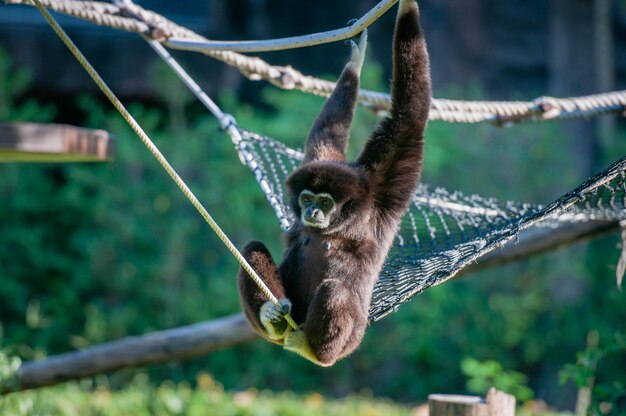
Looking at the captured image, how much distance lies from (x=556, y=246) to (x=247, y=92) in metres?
5.98

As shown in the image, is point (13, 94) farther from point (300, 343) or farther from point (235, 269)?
point (300, 343)

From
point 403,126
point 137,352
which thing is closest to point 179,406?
point 137,352

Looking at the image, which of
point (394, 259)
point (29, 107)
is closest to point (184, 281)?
point (29, 107)

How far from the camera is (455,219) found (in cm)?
481

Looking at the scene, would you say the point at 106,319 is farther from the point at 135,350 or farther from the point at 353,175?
the point at 353,175

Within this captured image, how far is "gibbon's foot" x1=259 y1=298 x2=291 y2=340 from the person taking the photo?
3598 millimetres

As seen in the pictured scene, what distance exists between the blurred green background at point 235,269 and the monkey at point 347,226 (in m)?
4.99

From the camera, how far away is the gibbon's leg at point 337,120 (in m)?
4.36

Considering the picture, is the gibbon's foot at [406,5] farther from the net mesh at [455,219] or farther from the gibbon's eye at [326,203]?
the net mesh at [455,219]

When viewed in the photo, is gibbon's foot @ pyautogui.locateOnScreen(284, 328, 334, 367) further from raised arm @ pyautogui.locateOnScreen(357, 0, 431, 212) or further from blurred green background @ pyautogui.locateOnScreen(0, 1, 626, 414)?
blurred green background @ pyautogui.locateOnScreen(0, 1, 626, 414)

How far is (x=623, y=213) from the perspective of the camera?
4324mm

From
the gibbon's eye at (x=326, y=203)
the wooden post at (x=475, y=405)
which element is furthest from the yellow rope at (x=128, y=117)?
the wooden post at (x=475, y=405)

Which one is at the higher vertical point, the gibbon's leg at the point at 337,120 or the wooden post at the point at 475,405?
the gibbon's leg at the point at 337,120

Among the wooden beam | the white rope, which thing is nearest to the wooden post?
the white rope
